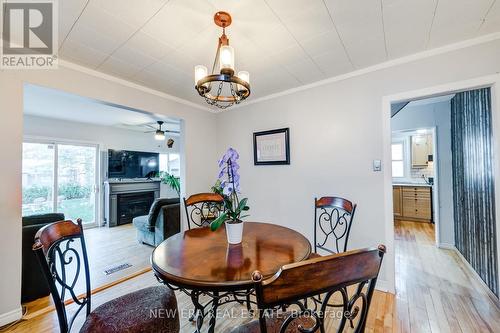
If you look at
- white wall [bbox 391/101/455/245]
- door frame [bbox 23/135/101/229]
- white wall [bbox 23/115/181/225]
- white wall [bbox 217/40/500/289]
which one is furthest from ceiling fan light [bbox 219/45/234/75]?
door frame [bbox 23/135/101/229]

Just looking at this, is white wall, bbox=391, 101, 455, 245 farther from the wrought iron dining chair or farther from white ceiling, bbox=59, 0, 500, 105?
the wrought iron dining chair

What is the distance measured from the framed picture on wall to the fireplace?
4.03 m

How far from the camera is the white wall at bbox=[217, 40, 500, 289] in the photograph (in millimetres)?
2064

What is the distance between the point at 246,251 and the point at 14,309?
217 centimetres

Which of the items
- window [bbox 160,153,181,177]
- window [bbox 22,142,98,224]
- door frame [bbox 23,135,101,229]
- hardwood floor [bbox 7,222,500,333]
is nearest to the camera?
hardwood floor [bbox 7,222,500,333]

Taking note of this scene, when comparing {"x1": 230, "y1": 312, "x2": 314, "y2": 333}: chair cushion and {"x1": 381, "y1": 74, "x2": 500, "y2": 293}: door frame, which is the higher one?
{"x1": 381, "y1": 74, "x2": 500, "y2": 293}: door frame

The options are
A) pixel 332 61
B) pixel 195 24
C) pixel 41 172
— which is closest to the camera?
pixel 195 24

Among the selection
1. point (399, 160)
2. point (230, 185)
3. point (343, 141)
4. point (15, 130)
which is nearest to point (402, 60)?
point (343, 141)

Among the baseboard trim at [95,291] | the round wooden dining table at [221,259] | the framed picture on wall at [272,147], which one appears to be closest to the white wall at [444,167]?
the framed picture on wall at [272,147]

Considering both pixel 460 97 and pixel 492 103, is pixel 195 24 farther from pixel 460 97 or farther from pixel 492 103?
pixel 460 97

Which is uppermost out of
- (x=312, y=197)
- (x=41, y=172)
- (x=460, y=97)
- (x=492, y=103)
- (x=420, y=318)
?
(x=460, y=97)

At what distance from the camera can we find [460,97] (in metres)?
3.03

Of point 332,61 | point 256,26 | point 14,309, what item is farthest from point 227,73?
point 14,309

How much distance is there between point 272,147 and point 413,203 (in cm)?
417
